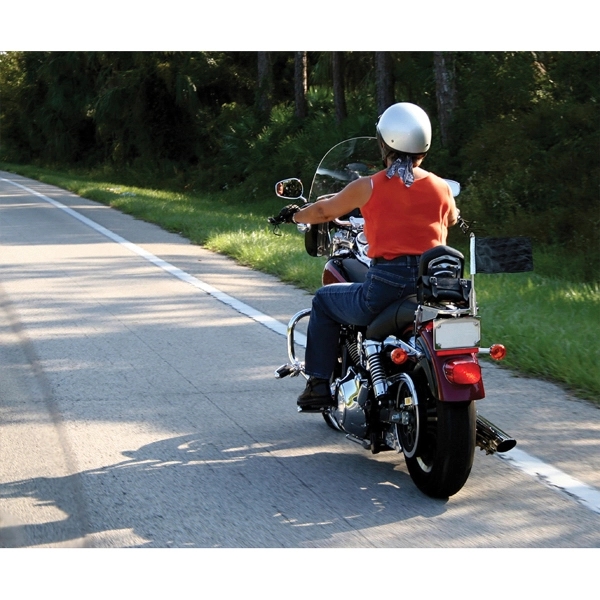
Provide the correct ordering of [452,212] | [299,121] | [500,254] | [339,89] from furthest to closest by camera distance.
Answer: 1. [299,121]
2. [339,89]
3. [452,212]
4. [500,254]

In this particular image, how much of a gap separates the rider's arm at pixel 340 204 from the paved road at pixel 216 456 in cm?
128

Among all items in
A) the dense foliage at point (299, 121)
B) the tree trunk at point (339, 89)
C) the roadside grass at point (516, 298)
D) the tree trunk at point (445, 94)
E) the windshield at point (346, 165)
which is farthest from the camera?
the tree trunk at point (339, 89)

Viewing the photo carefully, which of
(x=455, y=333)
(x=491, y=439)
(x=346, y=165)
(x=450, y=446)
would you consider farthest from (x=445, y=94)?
(x=450, y=446)

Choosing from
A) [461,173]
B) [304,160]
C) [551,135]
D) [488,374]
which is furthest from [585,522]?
[304,160]

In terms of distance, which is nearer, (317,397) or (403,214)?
(403,214)

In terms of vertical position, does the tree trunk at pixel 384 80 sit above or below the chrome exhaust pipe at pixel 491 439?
above

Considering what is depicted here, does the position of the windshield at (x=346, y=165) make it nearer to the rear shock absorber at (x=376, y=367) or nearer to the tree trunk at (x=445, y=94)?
the rear shock absorber at (x=376, y=367)

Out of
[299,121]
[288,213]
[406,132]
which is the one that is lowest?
[288,213]

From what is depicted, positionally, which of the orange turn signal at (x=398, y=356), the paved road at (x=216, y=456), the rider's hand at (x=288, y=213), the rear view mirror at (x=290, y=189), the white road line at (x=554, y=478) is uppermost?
the rear view mirror at (x=290, y=189)

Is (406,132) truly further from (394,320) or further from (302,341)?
(302,341)

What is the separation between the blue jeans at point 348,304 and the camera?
5.22 metres

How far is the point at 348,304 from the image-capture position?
5438 mm

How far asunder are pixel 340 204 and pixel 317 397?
110cm

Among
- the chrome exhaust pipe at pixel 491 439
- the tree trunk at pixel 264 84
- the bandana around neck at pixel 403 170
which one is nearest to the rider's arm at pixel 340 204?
the bandana around neck at pixel 403 170
